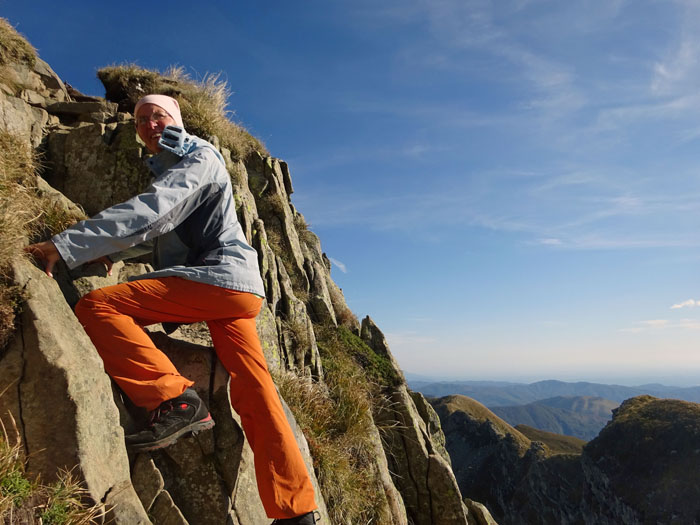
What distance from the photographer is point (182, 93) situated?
480 inches

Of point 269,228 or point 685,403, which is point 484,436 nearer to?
point 685,403

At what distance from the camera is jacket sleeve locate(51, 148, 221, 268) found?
13.3ft

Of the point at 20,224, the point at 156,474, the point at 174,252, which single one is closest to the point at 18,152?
the point at 20,224

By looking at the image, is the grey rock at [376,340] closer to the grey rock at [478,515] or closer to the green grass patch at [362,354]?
the green grass patch at [362,354]

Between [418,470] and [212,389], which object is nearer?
[212,389]

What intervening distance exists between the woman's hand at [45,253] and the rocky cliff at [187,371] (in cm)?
15

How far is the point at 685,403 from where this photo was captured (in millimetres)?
84375

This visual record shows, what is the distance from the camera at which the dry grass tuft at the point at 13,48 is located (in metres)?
9.74

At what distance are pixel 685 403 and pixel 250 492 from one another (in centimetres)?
10893

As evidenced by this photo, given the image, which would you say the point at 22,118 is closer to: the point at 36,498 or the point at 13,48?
the point at 13,48

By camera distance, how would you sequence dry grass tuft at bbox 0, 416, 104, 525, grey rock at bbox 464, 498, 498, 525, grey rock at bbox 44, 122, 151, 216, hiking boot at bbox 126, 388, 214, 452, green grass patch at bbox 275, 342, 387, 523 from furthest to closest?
1. grey rock at bbox 464, 498, 498, 525
2. grey rock at bbox 44, 122, 151, 216
3. green grass patch at bbox 275, 342, 387, 523
4. hiking boot at bbox 126, 388, 214, 452
5. dry grass tuft at bbox 0, 416, 104, 525

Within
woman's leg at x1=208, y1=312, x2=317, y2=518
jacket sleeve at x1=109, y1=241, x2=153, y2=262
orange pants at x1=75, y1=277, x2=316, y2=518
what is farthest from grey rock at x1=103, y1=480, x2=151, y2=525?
jacket sleeve at x1=109, y1=241, x2=153, y2=262

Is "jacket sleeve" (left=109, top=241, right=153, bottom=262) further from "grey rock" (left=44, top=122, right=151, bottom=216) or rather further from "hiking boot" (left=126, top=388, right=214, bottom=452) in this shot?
"grey rock" (left=44, top=122, right=151, bottom=216)

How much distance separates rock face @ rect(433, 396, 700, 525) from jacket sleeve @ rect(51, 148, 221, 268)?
88.4 metres
